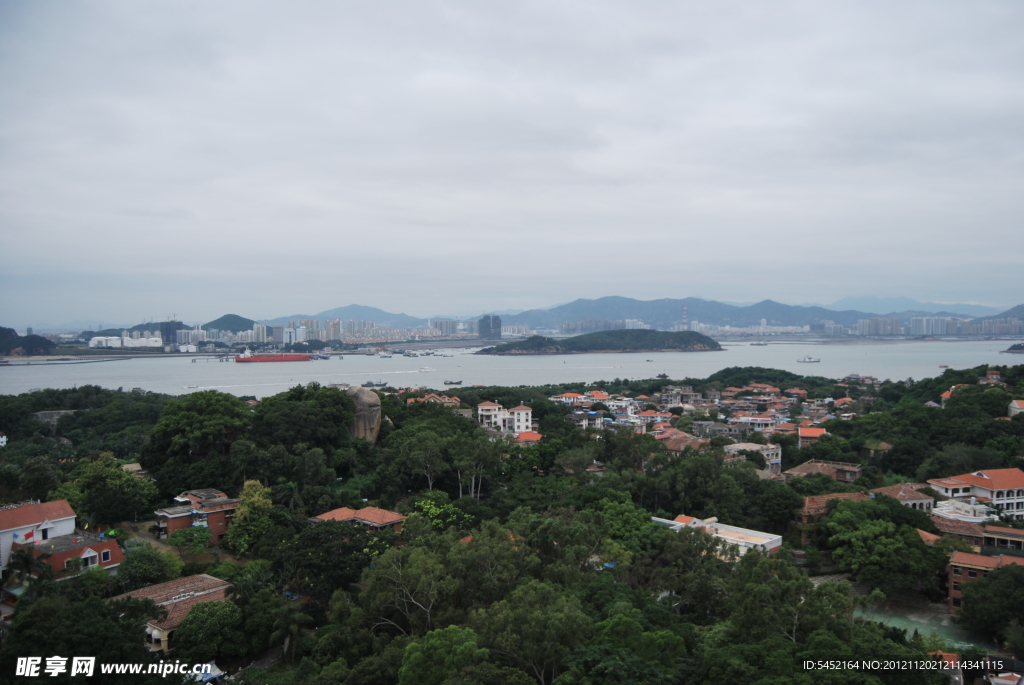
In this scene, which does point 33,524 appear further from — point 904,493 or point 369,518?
point 904,493

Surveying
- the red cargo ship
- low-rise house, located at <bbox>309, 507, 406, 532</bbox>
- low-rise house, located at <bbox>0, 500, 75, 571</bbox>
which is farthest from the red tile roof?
the red cargo ship

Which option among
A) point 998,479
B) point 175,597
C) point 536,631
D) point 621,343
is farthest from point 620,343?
point 536,631

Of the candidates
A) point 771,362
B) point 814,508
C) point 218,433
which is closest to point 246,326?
point 771,362

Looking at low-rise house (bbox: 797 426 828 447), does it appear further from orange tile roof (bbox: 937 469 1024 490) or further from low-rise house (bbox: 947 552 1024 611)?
low-rise house (bbox: 947 552 1024 611)

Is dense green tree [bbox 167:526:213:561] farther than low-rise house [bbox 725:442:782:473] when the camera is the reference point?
No

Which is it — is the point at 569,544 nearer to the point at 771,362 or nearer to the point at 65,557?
the point at 65,557

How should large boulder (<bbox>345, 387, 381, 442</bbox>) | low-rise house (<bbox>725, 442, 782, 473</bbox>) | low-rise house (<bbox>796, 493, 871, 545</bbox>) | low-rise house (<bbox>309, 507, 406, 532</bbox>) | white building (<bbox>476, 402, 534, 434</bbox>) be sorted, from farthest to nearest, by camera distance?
white building (<bbox>476, 402, 534, 434</bbox>) < low-rise house (<bbox>725, 442, 782, 473</bbox>) < large boulder (<bbox>345, 387, 381, 442</bbox>) < low-rise house (<bbox>796, 493, 871, 545</bbox>) < low-rise house (<bbox>309, 507, 406, 532</bbox>)

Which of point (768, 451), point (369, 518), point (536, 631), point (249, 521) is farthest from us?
point (768, 451)
